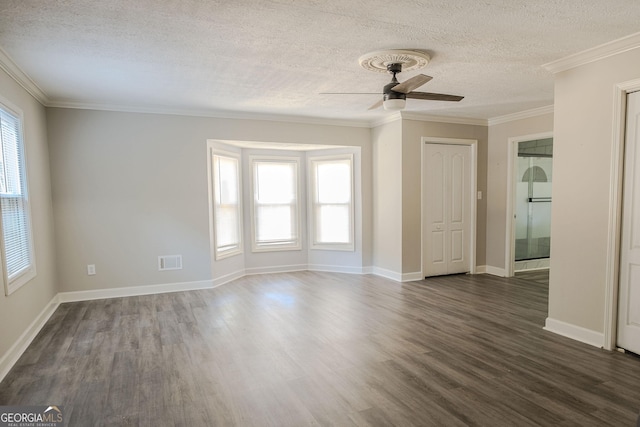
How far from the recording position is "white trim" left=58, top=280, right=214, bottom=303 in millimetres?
4746

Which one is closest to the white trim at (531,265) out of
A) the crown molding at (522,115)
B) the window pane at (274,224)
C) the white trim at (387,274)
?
the white trim at (387,274)

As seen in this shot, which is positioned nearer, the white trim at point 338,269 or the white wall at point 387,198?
the white wall at point 387,198

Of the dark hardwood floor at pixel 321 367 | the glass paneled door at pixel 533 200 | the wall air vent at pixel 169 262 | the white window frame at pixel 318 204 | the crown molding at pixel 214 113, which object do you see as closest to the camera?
the dark hardwood floor at pixel 321 367

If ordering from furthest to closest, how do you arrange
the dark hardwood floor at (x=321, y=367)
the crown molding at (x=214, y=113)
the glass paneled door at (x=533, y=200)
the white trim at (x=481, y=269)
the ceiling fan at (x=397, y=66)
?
the glass paneled door at (x=533, y=200) → the white trim at (x=481, y=269) → the crown molding at (x=214, y=113) → the ceiling fan at (x=397, y=66) → the dark hardwood floor at (x=321, y=367)

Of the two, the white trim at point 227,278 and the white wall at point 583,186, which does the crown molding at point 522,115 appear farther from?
the white trim at point 227,278

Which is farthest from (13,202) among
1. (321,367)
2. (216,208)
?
(321,367)

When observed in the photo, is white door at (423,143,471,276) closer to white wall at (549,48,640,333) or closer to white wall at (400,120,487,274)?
white wall at (400,120,487,274)

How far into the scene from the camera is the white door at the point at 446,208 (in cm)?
579

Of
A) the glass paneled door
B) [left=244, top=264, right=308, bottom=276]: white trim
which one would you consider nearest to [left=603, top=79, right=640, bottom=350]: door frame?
the glass paneled door

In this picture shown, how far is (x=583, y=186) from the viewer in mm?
3264

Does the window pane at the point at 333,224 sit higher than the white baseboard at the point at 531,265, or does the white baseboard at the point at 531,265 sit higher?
the window pane at the point at 333,224

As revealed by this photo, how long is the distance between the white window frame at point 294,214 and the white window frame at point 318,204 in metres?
0.21

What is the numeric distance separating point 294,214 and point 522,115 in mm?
3920

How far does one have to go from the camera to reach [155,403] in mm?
2400
